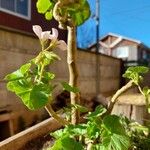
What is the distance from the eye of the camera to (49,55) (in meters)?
1.32

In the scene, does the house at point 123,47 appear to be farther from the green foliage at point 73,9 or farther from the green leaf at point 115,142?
the green leaf at point 115,142

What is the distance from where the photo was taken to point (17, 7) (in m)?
12.0

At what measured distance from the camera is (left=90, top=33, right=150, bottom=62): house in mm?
29141

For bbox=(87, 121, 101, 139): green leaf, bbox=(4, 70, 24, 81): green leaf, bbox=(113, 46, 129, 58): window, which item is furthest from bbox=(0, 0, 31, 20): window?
bbox=(113, 46, 129, 58): window

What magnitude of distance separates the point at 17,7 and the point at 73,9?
35.5 ft

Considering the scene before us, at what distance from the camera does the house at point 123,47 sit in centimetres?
2914

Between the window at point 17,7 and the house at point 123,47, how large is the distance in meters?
17.7

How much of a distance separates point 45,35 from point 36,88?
0.24m

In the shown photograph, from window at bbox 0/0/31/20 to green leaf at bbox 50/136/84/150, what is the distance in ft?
34.0

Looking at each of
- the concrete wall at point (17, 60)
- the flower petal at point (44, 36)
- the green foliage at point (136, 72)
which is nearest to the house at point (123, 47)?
the concrete wall at point (17, 60)

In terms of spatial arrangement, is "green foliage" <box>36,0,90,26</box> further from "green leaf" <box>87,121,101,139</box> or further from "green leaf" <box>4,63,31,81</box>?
"green leaf" <box>87,121,101,139</box>

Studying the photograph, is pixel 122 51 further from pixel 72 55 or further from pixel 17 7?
pixel 72 55

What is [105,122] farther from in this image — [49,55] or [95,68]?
[95,68]

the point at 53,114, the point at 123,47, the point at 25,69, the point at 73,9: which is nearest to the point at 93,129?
the point at 53,114
